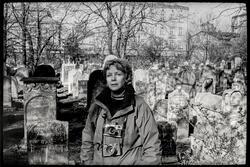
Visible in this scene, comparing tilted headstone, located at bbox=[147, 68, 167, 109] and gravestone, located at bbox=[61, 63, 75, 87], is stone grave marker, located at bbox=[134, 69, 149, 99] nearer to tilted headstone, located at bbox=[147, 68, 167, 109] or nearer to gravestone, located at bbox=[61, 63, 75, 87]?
tilted headstone, located at bbox=[147, 68, 167, 109]

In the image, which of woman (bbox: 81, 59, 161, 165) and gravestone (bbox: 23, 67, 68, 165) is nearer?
woman (bbox: 81, 59, 161, 165)

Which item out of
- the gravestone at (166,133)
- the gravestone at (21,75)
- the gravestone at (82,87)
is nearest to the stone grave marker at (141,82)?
the gravestone at (166,133)

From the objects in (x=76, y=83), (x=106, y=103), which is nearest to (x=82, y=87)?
(x=76, y=83)

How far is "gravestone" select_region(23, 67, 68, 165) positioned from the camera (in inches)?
157

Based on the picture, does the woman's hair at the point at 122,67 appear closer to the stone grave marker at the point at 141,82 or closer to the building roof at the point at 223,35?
the stone grave marker at the point at 141,82

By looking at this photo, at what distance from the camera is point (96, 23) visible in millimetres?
4191

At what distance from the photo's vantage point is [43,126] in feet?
13.2

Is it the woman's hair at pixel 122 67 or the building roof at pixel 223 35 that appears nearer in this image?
the woman's hair at pixel 122 67

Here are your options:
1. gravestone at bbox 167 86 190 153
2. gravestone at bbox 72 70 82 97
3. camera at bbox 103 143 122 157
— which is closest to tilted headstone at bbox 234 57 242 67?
gravestone at bbox 167 86 190 153

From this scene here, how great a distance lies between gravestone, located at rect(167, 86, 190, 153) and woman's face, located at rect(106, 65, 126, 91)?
3.04 ft

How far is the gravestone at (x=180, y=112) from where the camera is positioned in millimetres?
4254

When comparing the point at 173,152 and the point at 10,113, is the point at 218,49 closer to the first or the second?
the point at 173,152

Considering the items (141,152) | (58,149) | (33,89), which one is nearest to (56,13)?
(33,89)

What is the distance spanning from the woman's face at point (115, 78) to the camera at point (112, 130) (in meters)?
0.46
